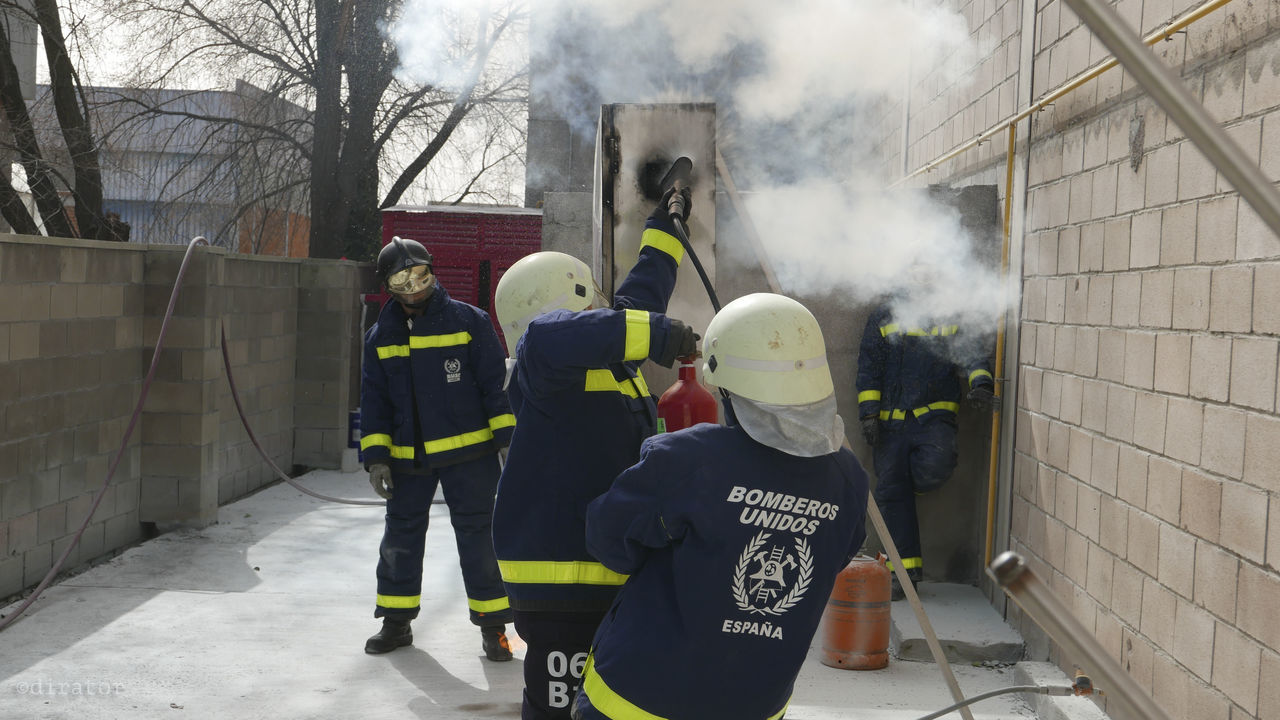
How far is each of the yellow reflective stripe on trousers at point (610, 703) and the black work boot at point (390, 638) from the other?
2792 millimetres

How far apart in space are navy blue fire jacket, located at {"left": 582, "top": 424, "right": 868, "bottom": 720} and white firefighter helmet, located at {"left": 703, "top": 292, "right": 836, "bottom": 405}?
110mm

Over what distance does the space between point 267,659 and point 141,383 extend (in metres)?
2.83

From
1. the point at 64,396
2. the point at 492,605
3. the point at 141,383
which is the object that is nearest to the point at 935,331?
the point at 492,605

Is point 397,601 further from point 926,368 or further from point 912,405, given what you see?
point 926,368

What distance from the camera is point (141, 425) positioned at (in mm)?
6812

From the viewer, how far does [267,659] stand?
468 cm

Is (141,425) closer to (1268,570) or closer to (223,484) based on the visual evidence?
(223,484)

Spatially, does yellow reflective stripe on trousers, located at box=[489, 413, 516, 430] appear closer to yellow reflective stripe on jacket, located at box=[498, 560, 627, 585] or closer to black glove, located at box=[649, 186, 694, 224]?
black glove, located at box=[649, 186, 694, 224]

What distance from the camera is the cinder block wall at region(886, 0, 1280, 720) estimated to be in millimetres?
3020

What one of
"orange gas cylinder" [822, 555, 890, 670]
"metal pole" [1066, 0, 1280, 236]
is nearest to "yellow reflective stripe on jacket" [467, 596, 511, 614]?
"orange gas cylinder" [822, 555, 890, 670]

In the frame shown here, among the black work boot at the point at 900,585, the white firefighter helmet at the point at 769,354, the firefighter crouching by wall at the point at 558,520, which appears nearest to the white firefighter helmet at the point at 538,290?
the firefighter crouching by wall at the point at 558,520

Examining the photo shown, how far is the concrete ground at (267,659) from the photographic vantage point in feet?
13.7

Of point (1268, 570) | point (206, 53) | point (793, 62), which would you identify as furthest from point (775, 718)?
point (206, 53)

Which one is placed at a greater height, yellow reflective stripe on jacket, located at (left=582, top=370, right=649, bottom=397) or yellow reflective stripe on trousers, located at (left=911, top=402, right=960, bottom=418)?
yellow reflective stripe on jacket, located at (left=582, top=370, right=649, bottom=397)
